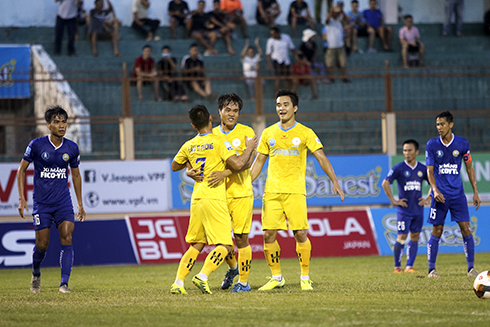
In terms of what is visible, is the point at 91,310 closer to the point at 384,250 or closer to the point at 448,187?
the point at 448,187

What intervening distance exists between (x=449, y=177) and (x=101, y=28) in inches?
590

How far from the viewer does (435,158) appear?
36.2ft

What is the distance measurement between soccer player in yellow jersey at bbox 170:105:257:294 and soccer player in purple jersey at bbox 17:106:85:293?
5.87 ft

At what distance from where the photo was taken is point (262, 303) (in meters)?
7.32

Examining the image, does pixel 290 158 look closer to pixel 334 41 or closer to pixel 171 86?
pixel 171 86

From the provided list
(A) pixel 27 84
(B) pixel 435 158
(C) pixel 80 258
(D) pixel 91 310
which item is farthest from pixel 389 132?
(D) pixel 91 310

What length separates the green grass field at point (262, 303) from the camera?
625cm

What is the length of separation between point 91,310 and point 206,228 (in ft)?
5.57

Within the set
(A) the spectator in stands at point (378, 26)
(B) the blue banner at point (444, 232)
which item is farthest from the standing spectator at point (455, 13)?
(B) the blue banner at point (444, 232)

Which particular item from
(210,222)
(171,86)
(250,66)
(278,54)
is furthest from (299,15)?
(210,222)

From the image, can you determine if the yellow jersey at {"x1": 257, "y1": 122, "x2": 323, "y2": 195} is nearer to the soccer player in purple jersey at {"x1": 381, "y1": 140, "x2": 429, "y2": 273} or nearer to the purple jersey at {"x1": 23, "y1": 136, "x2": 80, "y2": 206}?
the purple jersey at {"x1": 23, "y1": 136, "x2": 80, "y2": 206}

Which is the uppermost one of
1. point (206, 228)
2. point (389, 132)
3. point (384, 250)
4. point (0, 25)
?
point (0, 25)

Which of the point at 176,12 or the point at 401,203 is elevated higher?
the point at 176,12

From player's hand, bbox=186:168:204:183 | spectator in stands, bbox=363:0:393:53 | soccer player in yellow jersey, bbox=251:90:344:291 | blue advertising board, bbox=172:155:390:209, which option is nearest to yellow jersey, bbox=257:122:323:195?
soccer player in yellow jersey, bbox=251:90:344:291
